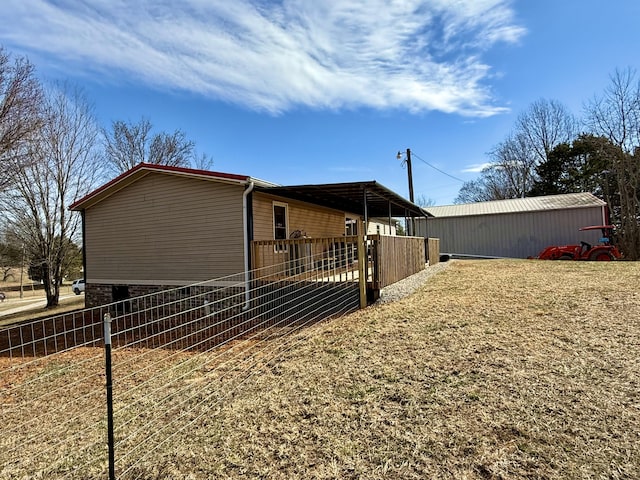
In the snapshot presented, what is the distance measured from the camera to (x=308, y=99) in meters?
12.7

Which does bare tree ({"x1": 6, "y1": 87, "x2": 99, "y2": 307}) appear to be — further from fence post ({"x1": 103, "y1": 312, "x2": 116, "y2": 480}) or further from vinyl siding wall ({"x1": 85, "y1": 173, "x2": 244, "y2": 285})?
fence post ({"x1": 103, "y1": 312, "x2": 116, "y2": 480})

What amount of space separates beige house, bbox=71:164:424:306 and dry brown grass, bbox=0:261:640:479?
415cm

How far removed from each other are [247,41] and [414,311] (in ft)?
23.9

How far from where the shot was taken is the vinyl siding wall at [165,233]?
9.02 metres

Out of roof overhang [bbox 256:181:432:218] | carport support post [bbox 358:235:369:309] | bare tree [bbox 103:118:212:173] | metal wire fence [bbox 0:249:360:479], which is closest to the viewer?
metal wire fence [bbox 0:249:360:479]

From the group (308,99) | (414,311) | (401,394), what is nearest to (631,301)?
(414,311)

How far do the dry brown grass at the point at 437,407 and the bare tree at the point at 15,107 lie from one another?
1077 centimetres

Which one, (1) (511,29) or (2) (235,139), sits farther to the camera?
(2) (235,139)

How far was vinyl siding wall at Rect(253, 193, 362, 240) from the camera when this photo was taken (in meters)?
9.10

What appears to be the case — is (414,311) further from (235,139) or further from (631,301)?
(235,139)

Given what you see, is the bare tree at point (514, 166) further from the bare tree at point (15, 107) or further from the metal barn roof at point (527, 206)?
the bare tree at point (15, 107)

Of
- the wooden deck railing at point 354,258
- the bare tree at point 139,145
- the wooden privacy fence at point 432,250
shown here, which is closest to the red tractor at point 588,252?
the wooden privacy fence at point 432,250

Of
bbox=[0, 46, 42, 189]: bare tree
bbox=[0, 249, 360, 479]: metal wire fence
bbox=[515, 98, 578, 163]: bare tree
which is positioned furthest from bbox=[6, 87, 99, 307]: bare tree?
bbox=[515, 98, 578, 163]: bare tree

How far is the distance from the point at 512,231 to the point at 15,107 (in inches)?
→ 798
